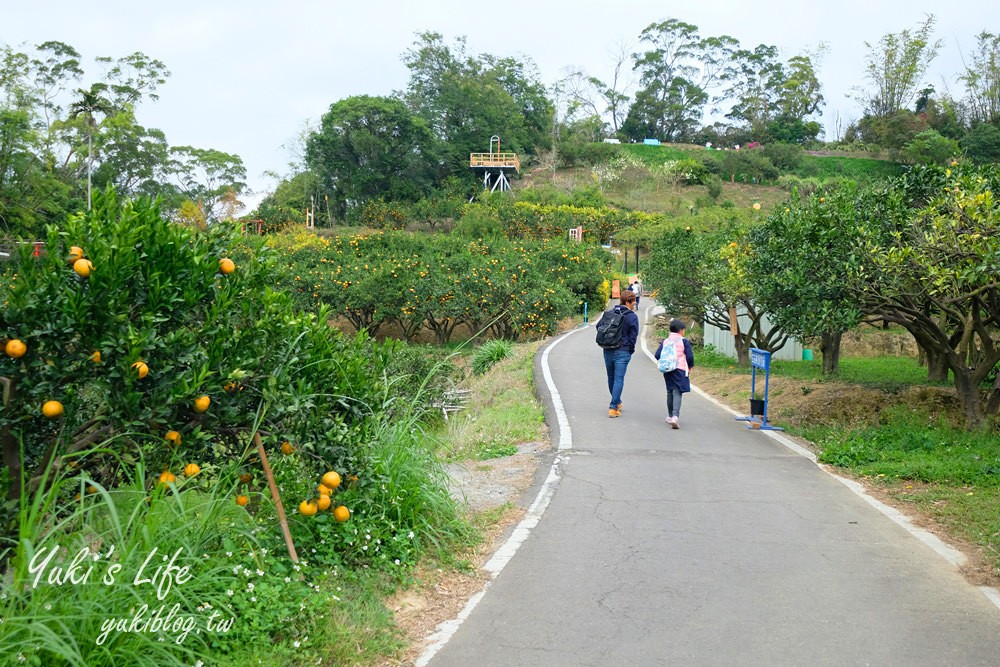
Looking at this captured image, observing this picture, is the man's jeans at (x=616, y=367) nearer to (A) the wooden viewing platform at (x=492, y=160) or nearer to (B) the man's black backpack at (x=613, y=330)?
(B) the man's black backpack at (x=613, y=330)

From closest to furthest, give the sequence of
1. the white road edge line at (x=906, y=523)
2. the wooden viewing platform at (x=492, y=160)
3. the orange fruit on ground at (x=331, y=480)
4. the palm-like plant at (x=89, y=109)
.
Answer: the orange fruit on ground at (x=331, y=480) < the white road edge line at (x=906, y=523) < the palm-like plant at (x=89, y=109) < the wooden viewing platform at (x=492, y=160)

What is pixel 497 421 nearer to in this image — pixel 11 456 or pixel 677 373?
pixel 677 373

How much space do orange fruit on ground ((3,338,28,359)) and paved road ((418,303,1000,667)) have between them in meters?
2.71

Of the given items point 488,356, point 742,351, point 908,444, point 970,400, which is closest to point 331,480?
point 908,444

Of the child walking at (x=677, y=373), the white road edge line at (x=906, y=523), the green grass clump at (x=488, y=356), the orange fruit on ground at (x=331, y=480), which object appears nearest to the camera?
the orange fruit on ground at (x=331, y=480)

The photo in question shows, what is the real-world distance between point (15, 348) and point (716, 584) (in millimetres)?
4671

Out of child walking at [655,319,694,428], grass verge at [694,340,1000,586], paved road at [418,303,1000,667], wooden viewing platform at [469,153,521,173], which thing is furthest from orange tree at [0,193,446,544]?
wooden viewing platform at [469,153,521,173]

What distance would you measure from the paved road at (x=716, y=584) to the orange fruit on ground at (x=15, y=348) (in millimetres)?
2713

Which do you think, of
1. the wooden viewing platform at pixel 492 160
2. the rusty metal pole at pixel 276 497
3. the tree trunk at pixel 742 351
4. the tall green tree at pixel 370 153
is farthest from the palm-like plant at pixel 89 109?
the rusty metal pole at pixel 276 497

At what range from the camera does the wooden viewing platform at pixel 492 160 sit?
80.0m

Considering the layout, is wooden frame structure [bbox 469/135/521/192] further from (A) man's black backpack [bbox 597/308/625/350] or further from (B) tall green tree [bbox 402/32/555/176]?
(A) man's black backpack [bbox 597/308/625/350]

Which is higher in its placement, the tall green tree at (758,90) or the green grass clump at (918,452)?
the tall green tree at (758,90)

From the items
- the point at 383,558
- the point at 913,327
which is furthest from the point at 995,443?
the point at 383,558

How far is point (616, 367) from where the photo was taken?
12727mm
